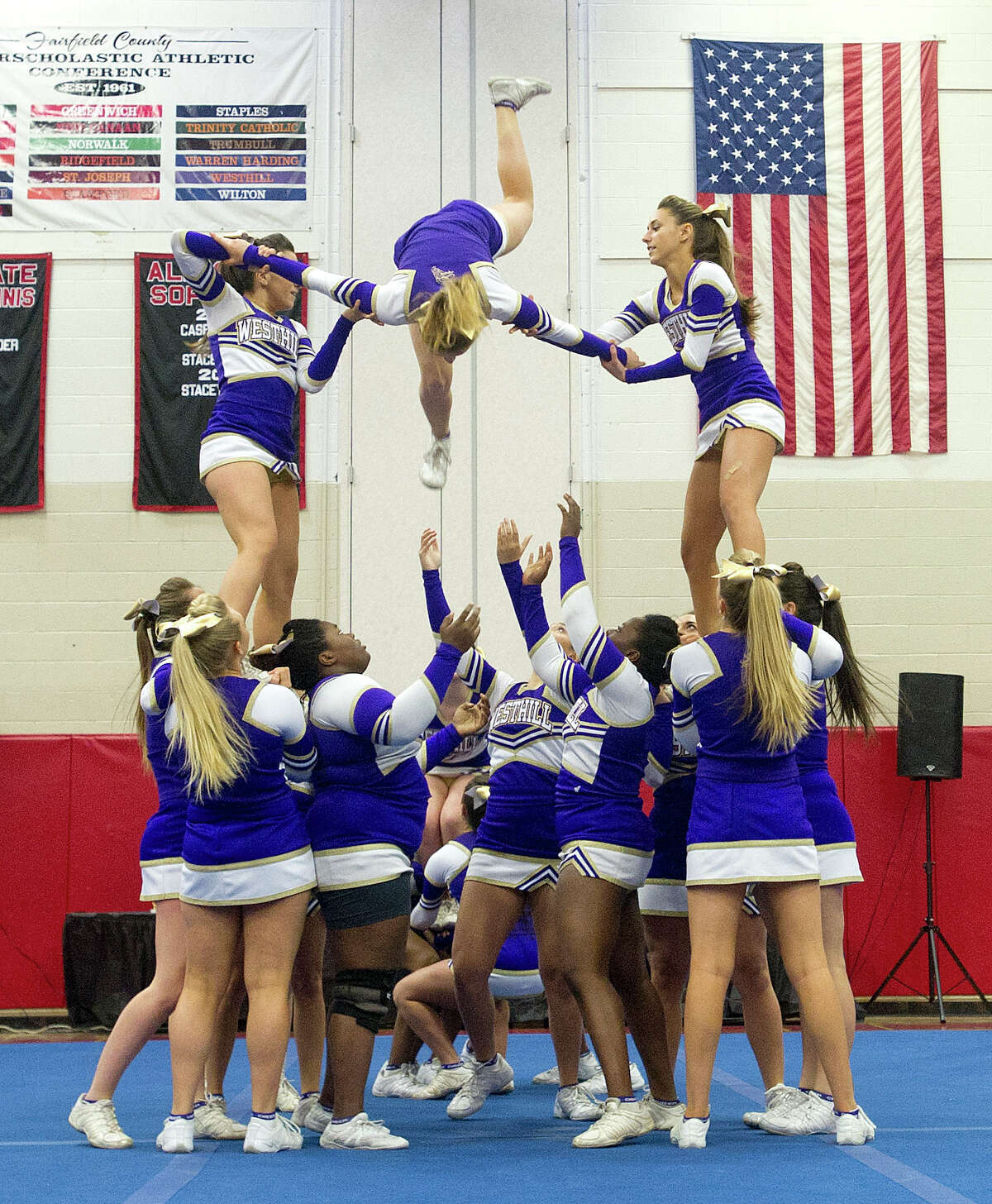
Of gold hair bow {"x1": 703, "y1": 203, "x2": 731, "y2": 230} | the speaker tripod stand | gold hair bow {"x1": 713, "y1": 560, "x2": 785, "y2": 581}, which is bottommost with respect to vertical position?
the speaker tripod stand

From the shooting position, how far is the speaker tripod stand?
732cm

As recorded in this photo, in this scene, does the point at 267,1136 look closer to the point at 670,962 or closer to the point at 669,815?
the point at 670,962

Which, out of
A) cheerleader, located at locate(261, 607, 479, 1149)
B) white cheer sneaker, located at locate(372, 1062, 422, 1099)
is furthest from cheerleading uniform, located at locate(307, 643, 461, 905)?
white cheer sneaker, located at locate(372, 1062, 422, 1099)

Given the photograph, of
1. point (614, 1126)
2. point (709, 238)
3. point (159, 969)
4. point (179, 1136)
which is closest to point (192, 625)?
point (159, 969)

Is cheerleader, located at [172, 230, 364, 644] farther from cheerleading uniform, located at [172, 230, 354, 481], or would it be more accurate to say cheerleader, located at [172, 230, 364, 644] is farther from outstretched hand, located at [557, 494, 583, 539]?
outstretched hand, located at [557, 494, 583, 539]

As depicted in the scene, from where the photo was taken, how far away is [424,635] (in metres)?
8.41

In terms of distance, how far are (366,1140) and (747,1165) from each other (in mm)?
1049

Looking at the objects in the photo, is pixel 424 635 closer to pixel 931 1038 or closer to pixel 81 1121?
pixel 931 1038

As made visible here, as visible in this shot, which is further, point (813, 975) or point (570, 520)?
point (570, 520)

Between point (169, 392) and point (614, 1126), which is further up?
point (169, 392)

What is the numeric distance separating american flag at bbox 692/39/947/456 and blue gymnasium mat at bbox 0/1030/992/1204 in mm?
4752

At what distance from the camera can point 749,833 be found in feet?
12.0

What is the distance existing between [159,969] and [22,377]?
18.3 feet

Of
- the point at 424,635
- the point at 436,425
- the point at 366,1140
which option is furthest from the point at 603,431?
the point at 366,1140
